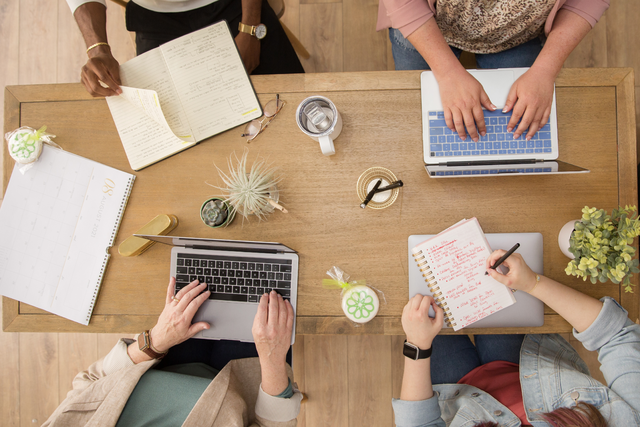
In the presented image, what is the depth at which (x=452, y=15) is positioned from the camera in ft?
3.49

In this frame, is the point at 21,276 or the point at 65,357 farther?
the point at 65,357

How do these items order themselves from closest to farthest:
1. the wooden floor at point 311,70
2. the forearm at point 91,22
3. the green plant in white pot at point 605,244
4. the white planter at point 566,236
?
the green plant in white pot at point 605,244 → the white planter at point 566,236 → the forearm at point 91,22 → the wooden floor at point 311,70

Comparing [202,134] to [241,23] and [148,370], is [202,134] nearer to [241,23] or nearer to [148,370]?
[241,23]

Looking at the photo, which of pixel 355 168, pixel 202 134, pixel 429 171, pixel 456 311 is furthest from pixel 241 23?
pixel 456 311

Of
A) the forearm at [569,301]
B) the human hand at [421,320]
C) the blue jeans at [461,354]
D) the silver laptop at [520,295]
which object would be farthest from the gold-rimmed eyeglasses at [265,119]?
the blue jeans at [461,354]

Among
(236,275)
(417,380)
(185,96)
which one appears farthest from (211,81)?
(417,380)

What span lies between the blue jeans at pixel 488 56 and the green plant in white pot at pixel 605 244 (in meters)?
0.64

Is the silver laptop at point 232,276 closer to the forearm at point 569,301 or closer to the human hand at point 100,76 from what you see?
the human hand at point 100,76

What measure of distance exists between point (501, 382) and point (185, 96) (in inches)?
54.1

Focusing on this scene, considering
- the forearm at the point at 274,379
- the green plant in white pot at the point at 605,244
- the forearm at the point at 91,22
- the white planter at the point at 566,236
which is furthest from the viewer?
the forearm at the point at 91,22

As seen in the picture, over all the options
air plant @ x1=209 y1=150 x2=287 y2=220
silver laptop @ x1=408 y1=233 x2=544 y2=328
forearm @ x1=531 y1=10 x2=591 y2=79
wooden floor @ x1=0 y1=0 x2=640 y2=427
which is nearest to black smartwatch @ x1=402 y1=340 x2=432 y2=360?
silver laptop @ x1=408 y1=233 x2=544 y2=328

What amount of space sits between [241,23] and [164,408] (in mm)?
1322

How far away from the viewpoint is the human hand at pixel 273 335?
0.95m

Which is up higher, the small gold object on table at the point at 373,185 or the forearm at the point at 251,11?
the forearm at the point at 251,11
